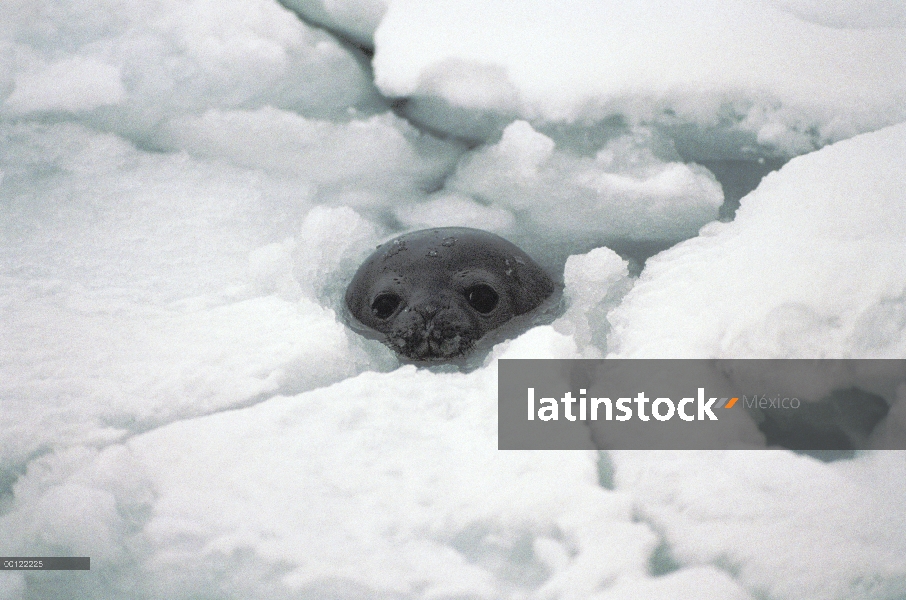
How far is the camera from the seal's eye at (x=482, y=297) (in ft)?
12.0

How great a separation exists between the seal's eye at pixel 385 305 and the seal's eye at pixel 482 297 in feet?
1.12

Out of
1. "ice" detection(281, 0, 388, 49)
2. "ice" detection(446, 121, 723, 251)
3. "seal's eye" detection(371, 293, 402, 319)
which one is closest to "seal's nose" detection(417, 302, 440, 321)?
"seal's eye" detection(371, 293, 402, 319)

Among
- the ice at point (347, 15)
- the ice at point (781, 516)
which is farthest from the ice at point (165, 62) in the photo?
the ice at point (781, 516)

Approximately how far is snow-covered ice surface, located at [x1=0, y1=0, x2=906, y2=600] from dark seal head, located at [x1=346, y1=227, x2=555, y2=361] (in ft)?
0.61

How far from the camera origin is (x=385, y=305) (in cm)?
366

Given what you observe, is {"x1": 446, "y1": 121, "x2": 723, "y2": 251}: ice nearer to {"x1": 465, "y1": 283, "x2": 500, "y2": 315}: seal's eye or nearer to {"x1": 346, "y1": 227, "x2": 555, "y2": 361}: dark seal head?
{"x1": 346, "y1": 227, "x2": 555, "y2": 361}: dark seal head

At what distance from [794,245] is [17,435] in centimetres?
293

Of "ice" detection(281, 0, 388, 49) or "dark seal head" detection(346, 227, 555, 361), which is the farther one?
"ice" detection(281, 0, 388, 49)

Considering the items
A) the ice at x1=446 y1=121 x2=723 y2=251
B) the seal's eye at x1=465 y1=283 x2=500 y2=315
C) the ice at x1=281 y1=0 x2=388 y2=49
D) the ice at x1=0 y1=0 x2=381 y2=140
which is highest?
the ice at x1=281 y1=0 x2=388 y2=49

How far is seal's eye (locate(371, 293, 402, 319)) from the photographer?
3.65 metres

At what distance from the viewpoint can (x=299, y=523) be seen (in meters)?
2.29

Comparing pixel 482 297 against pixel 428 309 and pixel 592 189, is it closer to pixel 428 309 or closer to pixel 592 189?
pixel 428 309

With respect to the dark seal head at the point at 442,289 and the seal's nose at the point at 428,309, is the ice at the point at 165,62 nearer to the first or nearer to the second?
the dark seal head at the point at 442,289

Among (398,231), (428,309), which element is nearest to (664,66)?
(398,231)
